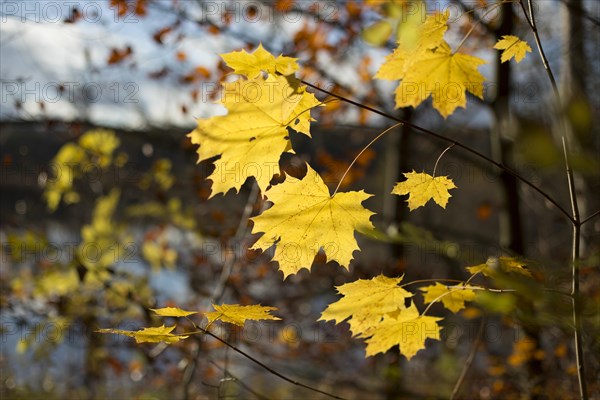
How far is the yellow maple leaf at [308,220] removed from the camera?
1280mm

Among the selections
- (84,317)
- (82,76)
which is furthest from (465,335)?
(82,76)

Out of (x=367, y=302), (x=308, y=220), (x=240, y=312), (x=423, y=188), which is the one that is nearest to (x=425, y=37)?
(x=423, y=188)

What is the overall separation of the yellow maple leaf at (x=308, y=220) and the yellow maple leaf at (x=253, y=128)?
0.24 feet

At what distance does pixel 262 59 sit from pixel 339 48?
365 centimetres

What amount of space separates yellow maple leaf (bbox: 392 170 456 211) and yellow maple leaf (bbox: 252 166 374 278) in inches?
3.4

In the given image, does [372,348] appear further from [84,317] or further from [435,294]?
[84,317]

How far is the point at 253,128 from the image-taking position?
134 cm

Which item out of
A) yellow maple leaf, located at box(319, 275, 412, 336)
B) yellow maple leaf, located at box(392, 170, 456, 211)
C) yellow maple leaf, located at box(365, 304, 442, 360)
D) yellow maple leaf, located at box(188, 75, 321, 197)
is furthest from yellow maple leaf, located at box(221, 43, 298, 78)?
yellow maple leaf, located at box(365, 304, 442, 360)

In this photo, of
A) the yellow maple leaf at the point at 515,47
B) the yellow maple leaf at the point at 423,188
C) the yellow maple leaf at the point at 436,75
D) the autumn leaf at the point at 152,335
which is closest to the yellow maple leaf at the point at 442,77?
the yellow maple leaf at the point at 436,75

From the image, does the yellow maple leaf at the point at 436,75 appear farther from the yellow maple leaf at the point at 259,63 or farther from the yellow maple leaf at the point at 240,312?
the yellow maple leaf at the point at 240,312

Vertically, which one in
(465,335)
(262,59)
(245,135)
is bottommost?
(465,335)

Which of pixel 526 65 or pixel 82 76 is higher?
pixel 526 65

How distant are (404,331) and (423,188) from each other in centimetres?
34

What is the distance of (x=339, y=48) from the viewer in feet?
15.6
